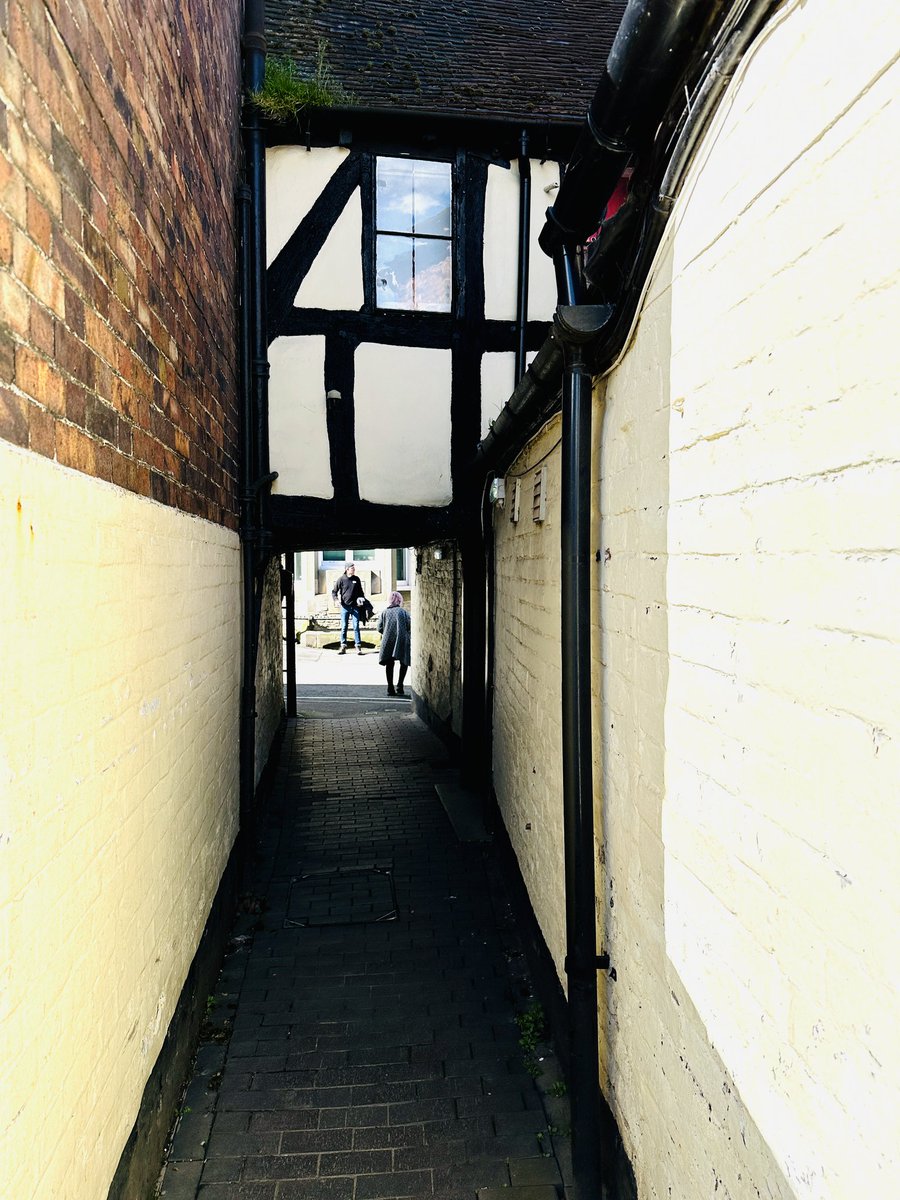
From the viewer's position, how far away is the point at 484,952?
4688 mm

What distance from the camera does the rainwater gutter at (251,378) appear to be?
570 cm

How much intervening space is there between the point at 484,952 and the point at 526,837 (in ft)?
2.43

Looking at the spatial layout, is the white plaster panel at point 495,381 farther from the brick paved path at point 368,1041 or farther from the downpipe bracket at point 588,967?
the downpipe bracket at point 588,967

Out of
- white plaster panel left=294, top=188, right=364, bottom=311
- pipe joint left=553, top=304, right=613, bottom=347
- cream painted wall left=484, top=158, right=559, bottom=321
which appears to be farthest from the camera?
cream painted wall left=484, top=158, right=559, bottom=321

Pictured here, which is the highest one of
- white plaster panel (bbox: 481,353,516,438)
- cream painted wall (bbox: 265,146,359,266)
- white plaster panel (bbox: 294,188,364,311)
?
cream painted wall (bbox: 265,146,359,266)

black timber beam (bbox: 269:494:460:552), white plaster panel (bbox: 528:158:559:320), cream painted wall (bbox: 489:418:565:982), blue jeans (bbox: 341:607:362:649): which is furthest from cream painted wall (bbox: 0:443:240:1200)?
blue jeans (bbox: 341:607:362:649)

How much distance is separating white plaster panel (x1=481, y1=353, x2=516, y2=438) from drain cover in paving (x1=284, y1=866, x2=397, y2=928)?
3.62 m

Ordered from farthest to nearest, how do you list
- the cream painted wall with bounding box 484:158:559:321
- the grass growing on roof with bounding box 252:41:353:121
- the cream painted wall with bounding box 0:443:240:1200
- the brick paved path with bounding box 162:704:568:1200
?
1. the cream painted wall with bounding box 484:158:559:321
2. the grass growing on roof with bounding box 252:41:353:121
3. the brick paved path with bounding box 162:704:568:1200
4. the cream painted wall with bounding box 0:443:240:1200

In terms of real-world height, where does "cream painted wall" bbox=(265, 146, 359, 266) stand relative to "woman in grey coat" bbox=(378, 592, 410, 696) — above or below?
above

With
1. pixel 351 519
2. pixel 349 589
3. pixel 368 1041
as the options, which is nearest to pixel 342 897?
pixel 368 1041

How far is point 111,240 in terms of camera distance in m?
2.32

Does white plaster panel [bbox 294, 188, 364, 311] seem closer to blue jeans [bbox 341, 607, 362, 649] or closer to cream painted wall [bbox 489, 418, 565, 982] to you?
cream painted wall [bbox 489, 418, 565, 982]

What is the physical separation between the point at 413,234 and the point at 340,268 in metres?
0.70

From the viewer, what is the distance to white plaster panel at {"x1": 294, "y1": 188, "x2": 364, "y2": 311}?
630cm
